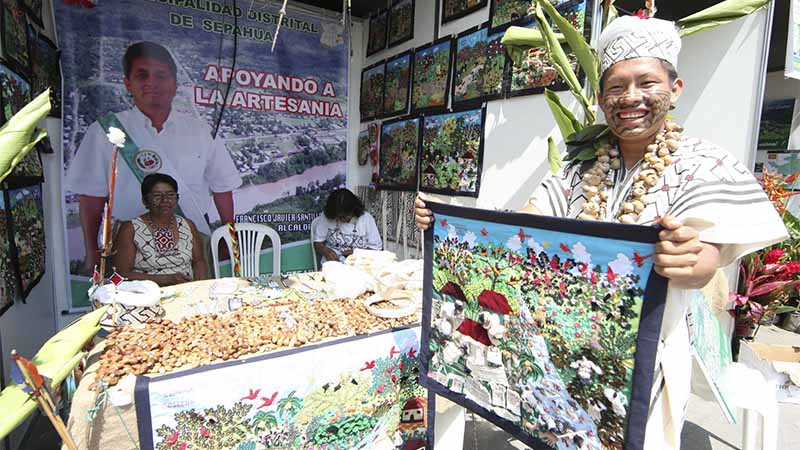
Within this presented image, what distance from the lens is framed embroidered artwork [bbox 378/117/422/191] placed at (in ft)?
11.9

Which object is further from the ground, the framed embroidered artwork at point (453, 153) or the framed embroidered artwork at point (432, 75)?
the framed embroidered artwork at point (432, 75)

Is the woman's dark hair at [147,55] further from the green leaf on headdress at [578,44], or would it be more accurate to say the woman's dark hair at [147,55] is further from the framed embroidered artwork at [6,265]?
the green leaf on headdress at [578,44]

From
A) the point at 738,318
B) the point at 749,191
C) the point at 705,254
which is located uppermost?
the point at 749,191

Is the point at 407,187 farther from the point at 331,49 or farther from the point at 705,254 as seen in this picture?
the point at 705,254

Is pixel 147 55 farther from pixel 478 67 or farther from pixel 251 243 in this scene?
pixel 478 67

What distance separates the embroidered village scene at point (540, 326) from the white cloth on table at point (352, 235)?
7.77 ft

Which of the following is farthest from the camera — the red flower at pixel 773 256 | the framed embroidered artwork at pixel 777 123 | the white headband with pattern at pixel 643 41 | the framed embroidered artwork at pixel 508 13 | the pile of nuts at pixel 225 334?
the framed embroidered artwork at pixel 777 123

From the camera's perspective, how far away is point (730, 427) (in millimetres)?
2066

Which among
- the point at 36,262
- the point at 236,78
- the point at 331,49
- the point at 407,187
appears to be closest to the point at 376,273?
the point at 407,187

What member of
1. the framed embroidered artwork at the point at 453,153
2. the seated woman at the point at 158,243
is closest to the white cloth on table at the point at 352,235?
the framed embroidered artwork at the point at 453,153

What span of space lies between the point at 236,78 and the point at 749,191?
4006 millimetres

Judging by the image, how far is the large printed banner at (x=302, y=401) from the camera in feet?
3.62

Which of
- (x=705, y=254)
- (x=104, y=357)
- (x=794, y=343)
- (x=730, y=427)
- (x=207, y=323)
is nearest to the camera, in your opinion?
(x=705, y=254)

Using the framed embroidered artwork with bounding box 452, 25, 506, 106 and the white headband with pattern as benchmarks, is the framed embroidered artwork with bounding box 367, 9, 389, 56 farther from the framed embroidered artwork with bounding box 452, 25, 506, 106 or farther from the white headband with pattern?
the white headband with pattern
